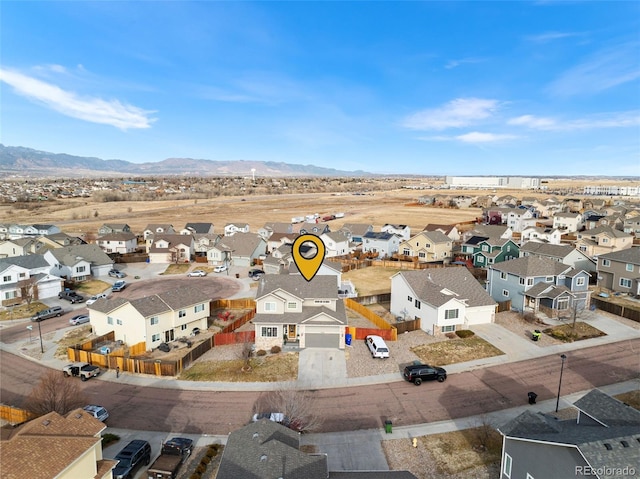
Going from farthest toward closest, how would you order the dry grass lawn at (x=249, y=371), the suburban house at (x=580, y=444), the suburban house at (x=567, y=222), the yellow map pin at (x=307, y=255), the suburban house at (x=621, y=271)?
1. the suburban house at (x=567, y=222)
2. the suburban house at (x=621, y=271)
3. the dry grass lawn at (x=249, y=371)
4. the yellow map pin at (x=307, y=255)
5. the suburban house at (x=580, y=444)

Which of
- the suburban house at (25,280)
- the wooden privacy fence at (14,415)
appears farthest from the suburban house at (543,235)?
the suburban house at (25,280)

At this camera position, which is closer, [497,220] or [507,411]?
[507,411]

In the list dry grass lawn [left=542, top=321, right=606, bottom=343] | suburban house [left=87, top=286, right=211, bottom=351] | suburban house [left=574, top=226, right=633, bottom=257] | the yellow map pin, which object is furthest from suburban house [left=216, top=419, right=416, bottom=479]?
suburban house [left=574, top=226, right=633, bottom=257]

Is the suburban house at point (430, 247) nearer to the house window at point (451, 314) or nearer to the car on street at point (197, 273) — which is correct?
the house window at point (451, 314)

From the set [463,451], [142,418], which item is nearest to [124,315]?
[142,418]

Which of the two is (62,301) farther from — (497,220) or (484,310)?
(497,220)
